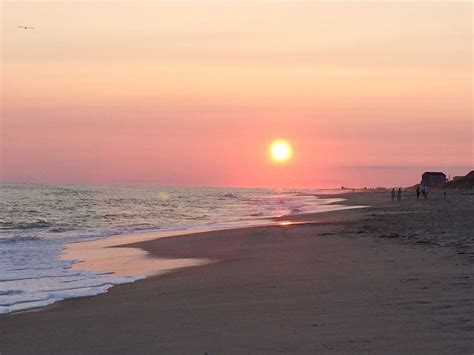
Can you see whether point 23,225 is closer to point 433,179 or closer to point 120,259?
point 120,259

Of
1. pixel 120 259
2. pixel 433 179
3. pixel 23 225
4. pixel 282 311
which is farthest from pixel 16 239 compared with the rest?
pixel 433 179

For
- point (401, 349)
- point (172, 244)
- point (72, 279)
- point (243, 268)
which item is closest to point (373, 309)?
point (401, 349)

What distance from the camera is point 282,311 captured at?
28.0 feet

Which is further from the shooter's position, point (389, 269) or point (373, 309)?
point (389, 269)

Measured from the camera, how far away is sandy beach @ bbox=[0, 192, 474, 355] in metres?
6.82

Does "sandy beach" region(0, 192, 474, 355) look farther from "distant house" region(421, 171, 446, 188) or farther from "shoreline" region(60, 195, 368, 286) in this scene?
"distant house" region(421, 171, 446, 188)

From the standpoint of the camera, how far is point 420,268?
1172cm

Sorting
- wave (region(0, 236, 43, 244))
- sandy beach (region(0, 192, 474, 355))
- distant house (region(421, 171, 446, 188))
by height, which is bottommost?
wave (region(0, 236, 43, 244))

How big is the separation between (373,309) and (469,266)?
399 centimetres

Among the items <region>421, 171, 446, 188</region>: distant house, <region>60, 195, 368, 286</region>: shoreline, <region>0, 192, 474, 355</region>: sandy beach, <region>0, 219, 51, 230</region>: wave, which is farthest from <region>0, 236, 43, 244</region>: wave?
<region>421, 171, 446, 188</region>: distant house

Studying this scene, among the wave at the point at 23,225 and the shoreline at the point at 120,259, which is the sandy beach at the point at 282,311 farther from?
the wave at the point at 23,225

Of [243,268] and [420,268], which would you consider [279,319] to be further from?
[243,268]

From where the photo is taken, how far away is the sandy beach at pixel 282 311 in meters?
6.82

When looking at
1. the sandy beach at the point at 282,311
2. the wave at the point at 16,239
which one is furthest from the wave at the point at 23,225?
the sandy beach at the point at 282,311
